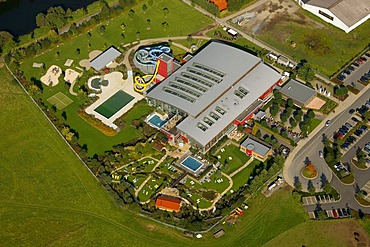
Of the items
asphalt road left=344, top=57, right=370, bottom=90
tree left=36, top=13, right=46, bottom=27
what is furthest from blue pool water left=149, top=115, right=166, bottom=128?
tree left=36, top=13, right=46, bottom=27

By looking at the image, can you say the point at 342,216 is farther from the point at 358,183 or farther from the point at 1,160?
the point at 1,160

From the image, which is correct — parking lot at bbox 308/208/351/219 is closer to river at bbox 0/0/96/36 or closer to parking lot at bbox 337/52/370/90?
parking lot at bbox 337/52/370/90

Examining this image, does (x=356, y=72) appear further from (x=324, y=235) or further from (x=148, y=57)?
(x=148, y=57)

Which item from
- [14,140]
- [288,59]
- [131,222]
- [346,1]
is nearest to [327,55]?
[288,59]

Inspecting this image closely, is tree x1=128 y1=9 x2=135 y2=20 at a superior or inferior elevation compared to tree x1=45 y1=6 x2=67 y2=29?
superior

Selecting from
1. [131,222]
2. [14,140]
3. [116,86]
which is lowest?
[131,222]

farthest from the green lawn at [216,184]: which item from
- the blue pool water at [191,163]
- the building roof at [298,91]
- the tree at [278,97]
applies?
the building roof at [298,91]
